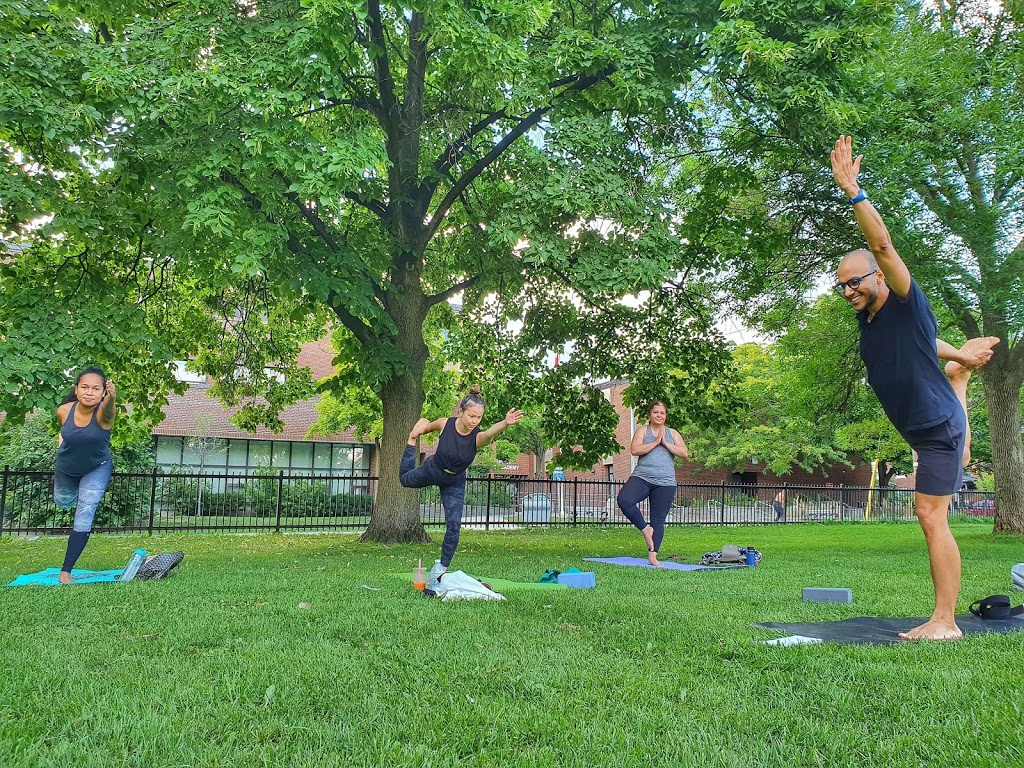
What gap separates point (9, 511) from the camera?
18.4m

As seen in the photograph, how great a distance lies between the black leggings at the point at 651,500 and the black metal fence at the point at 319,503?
30.9 feet

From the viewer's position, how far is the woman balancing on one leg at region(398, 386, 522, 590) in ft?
22.5

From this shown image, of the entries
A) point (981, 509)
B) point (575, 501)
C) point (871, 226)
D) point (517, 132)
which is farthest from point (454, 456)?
point (981, 509)

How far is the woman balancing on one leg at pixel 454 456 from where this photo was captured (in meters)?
6.85

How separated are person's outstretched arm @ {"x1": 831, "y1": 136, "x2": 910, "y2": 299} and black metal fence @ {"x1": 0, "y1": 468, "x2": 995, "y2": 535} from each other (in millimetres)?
15703

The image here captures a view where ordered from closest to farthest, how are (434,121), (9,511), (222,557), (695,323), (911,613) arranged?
(911,613), (222,557), (434,121), (695,323), (9,511)

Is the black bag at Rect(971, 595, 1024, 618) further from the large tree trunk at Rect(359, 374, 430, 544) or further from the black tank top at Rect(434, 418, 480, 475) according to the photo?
the large tree trunk at Rect(359, 374, 430, 544)

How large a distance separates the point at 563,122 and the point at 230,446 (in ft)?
86.7

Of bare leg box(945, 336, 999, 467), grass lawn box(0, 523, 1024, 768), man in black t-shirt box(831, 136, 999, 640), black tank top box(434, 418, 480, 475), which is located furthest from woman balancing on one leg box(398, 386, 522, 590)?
bare leg box(945, 336, 999, 467)

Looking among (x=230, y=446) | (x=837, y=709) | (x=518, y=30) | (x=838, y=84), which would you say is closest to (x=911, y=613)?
(x=837, y=709)

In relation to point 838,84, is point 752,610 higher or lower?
lower

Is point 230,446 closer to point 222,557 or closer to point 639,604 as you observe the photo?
point 222,557

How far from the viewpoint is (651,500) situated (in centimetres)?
1077

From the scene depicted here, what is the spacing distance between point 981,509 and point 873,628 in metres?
40.4
